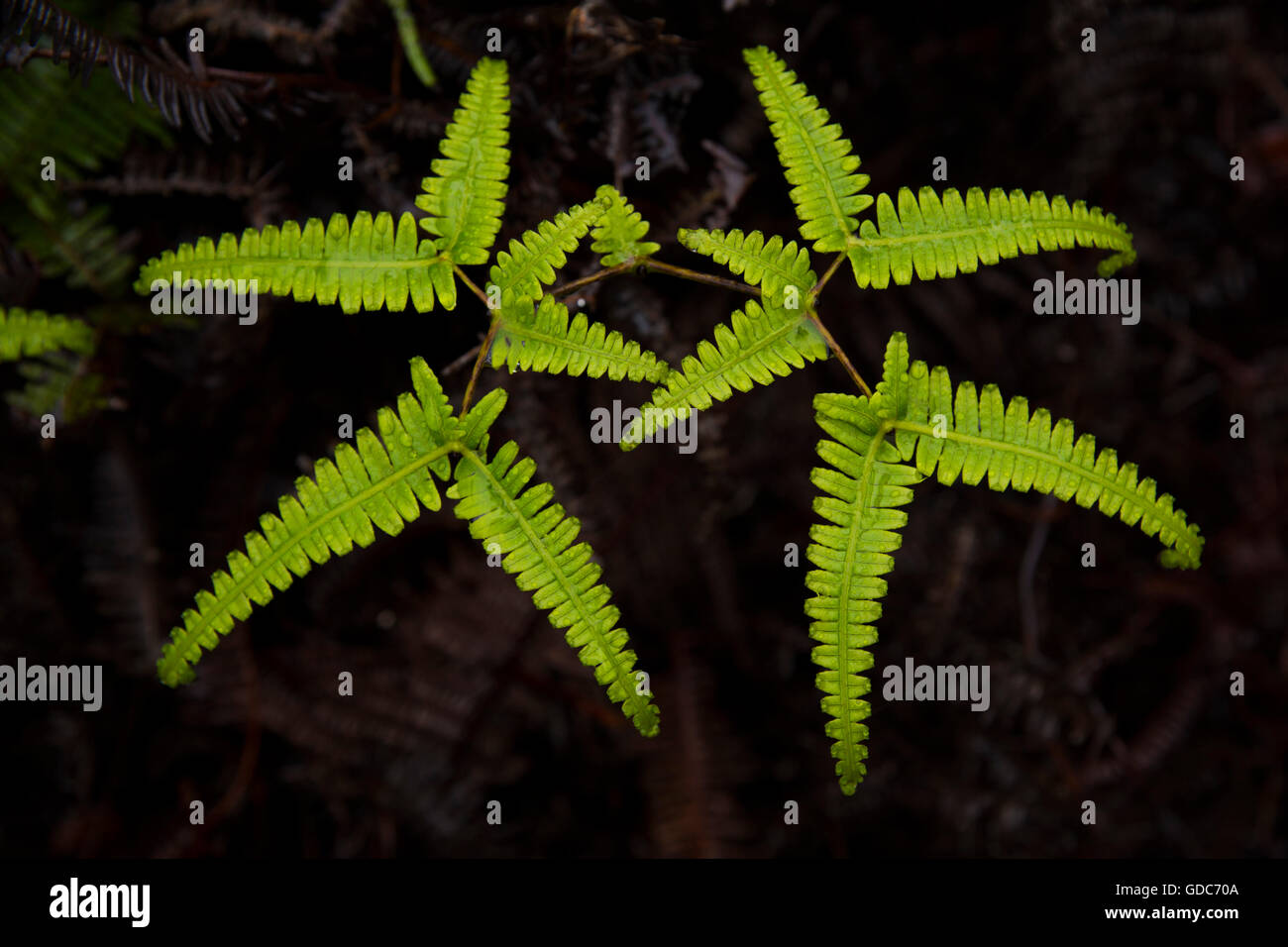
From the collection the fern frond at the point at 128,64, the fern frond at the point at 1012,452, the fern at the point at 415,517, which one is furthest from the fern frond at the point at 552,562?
the fern frond at the point at 128,64

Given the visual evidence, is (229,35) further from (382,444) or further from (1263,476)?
(1263,476)

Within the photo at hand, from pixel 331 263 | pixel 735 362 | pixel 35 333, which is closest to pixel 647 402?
pixel 735 362

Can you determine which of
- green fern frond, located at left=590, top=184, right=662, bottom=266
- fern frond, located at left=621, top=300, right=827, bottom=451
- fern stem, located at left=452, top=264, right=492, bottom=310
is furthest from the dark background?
fern frond, located at left=621, top=300, right=827, bottom=451

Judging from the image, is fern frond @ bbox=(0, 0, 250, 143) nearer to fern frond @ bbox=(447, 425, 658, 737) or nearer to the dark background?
the dark background

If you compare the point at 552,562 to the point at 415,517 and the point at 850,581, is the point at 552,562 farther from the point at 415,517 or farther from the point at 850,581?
the point at 850,581

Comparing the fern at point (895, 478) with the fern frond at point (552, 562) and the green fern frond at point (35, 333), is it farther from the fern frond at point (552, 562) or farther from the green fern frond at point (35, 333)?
the green fern frond at point (35, 333)
